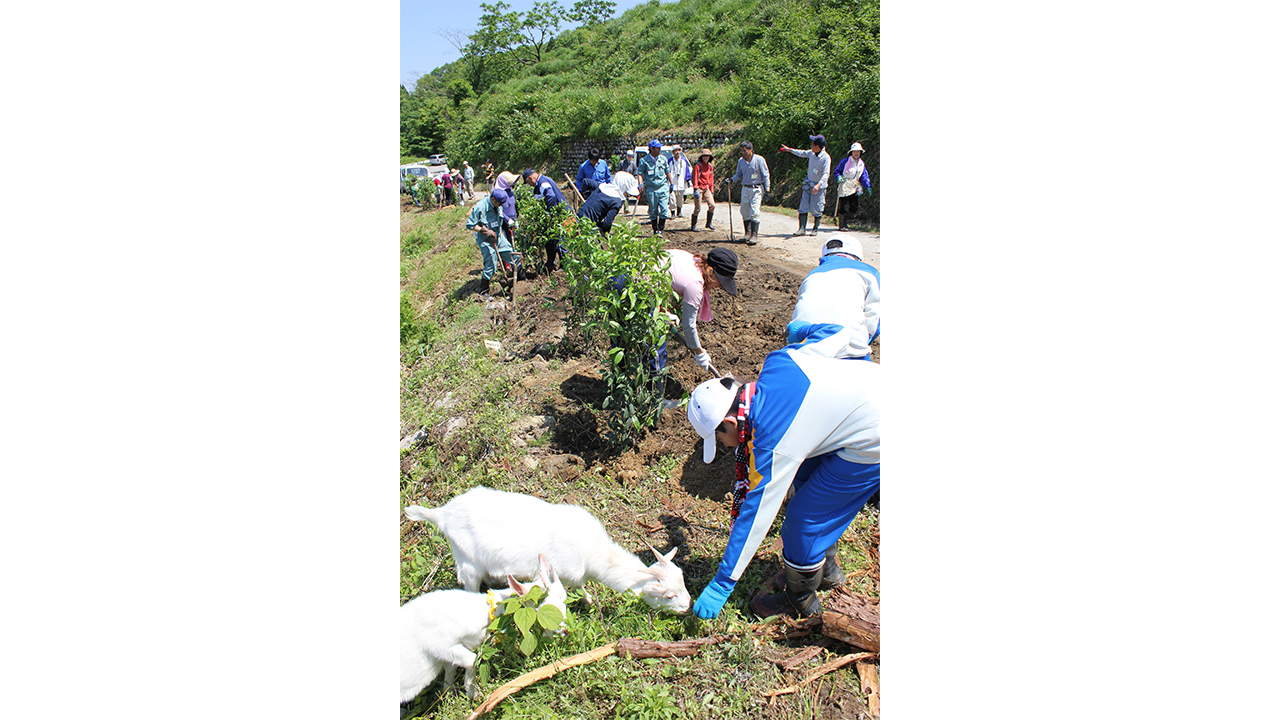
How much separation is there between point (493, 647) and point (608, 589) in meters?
0.84

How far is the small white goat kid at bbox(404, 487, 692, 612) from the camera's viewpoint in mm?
3357

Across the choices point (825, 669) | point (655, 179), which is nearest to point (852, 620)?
point (825, 669)

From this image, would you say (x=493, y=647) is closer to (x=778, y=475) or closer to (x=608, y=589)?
(x=608, y=589)

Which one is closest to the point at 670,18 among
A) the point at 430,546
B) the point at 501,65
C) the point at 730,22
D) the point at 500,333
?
the point at 730,22

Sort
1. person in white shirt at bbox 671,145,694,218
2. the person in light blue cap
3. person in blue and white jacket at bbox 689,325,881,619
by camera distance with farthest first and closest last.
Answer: person in white shirt at bbox 671,145,694,218, the person in light blue cap, person in blue and white jacket at bbox 689,325,881,619

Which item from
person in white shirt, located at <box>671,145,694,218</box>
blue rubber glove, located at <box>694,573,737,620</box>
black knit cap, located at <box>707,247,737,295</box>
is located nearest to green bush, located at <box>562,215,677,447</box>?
black knit cap, located at <box>707,247,737,295</box>

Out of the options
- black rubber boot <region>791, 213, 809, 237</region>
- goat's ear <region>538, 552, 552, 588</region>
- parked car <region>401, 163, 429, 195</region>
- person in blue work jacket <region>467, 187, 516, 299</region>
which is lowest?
goat's ear <region>538, 552, 552, 588</region>

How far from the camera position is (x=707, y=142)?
20.0 metres

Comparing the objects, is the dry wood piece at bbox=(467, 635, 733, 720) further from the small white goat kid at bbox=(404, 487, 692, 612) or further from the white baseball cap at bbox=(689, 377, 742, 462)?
the white baseball cap at bbox=(689, 377, 742, 462)

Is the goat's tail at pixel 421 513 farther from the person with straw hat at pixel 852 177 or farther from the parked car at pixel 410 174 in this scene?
the parked car at pixel 410 174

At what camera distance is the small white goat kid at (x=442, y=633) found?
2967 millimetres

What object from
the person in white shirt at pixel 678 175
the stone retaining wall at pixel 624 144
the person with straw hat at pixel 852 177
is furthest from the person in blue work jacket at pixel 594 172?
the stone retaining wall at pixel 624 144

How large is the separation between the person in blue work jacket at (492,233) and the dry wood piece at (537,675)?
6.54 m

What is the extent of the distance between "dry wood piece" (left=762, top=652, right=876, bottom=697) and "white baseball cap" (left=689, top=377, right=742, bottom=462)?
1098 mm
